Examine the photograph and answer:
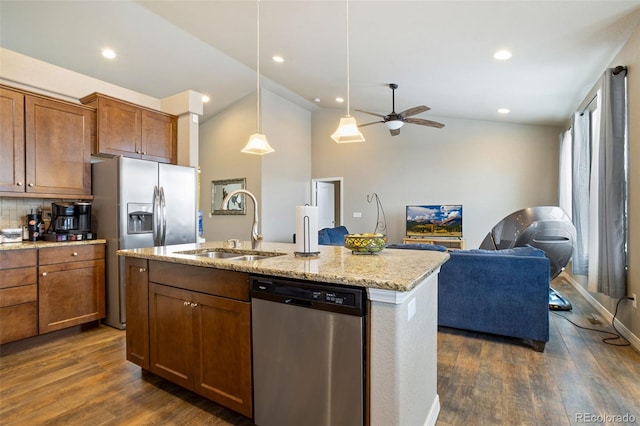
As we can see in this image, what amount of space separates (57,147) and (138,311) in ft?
7.03

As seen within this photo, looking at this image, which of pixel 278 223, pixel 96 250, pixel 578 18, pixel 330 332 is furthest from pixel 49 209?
pixel 578 18

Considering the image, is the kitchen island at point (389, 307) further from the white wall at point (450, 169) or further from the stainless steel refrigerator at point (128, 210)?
the white wall at point (450, 169)

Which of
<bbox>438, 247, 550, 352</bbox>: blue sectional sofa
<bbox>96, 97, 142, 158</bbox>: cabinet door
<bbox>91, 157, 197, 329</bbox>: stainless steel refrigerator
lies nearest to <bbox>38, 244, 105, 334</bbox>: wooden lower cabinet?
<bbox>91, 157, 197, 329</bbox>: stainless steel refrigerator

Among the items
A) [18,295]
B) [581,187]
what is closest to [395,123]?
[581,187]

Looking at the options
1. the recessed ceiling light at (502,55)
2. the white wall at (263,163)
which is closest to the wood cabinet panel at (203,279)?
the recessed ceiling light at (502,55)

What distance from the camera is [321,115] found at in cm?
782

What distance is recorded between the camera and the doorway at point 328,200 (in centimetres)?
791

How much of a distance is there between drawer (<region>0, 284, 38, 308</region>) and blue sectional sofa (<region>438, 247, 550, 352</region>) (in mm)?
3696

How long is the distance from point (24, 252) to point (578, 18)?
16.4ft

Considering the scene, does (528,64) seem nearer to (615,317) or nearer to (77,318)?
(615,317)

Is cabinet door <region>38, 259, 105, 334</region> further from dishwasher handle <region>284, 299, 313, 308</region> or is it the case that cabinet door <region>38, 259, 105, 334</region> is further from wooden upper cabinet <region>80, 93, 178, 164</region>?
dishwasher handle <region>284, 299, 313, 308</region>

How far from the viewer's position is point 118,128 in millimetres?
3654

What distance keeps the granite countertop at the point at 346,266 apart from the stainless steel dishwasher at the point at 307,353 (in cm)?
5

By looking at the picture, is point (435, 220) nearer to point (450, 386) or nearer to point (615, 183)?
point (615, 183)
